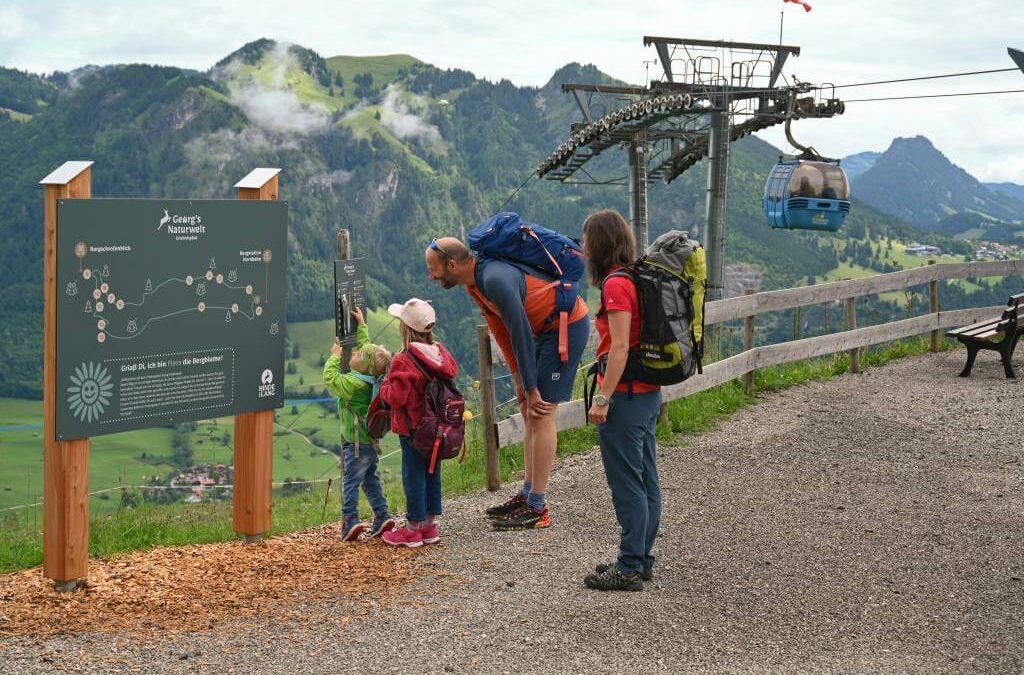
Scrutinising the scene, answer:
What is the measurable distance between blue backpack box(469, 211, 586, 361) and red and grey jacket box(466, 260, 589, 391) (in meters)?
0.04

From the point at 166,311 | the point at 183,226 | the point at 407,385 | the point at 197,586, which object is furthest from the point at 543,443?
the point at 183,226

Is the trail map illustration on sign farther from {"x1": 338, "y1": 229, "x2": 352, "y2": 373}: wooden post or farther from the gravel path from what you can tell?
the gravel path

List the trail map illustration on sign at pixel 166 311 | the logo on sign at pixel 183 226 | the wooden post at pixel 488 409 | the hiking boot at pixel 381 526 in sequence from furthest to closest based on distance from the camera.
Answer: the wooden post at pixel 488 409 → the hiking boot at pixel 381 526 → the logo on sign at pixel 183 226 → the trail map illustration on sign at pixel 166 311

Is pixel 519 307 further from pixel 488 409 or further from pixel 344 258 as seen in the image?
pixel 488 409

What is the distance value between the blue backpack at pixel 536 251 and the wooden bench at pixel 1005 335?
7.05 metres

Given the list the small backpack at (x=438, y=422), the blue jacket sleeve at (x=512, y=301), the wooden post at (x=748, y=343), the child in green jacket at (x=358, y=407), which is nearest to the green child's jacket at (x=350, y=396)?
the child in green jacket at (x=358, y=407)

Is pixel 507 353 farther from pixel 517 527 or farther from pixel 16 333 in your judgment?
pixel 16 333

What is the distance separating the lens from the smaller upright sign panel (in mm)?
6151

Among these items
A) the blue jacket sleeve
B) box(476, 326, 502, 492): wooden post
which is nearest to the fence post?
box(476, 326, 502, 492): wooden post

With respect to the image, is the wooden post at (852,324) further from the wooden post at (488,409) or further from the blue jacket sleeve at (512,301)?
the blue jacket sleeve at (512,301)

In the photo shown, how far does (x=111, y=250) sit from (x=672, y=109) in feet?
52.4

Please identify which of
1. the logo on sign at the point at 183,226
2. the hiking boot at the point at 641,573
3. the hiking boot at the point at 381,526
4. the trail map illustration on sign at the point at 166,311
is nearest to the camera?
the trail map illustration on sign at the point at 166,311

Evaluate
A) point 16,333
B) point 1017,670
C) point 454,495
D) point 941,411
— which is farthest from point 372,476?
point 16,333

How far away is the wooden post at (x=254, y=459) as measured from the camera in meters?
6.18
